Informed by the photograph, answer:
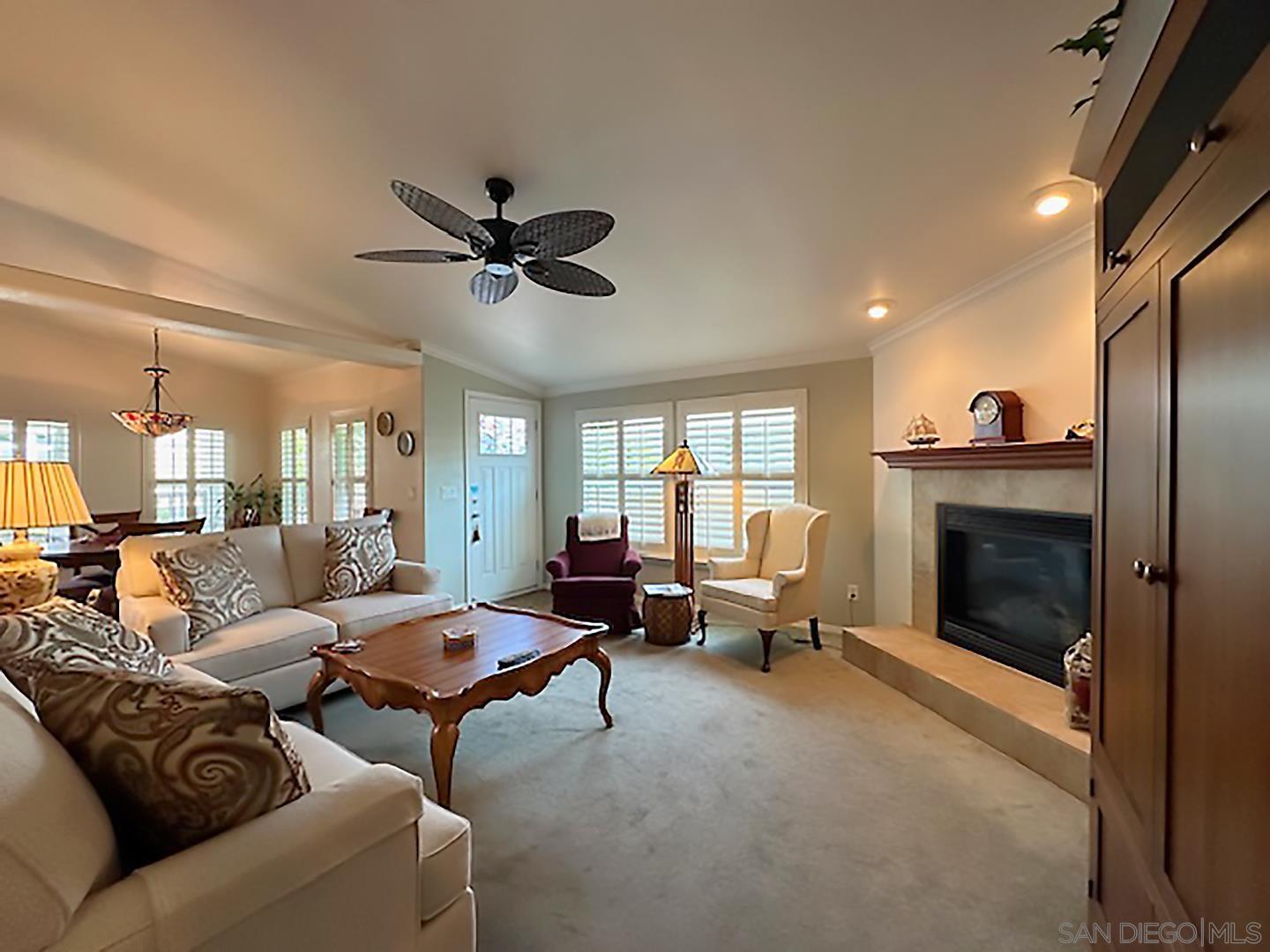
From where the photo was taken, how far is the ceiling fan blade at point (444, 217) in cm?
214

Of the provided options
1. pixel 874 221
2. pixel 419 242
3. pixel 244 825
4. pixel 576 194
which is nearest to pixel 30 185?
pixel 419 242

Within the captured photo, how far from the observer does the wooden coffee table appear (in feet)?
7.27

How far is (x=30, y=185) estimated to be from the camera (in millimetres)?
3336

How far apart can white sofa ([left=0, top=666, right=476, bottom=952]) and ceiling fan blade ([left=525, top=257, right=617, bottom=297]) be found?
2137 millimetres

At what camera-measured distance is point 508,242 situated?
2537mm

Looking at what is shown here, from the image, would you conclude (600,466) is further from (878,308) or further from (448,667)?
(448,667)

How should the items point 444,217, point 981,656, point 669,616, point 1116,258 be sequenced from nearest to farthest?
point 1116,258 → point 444,217 → point 981,656 → point 669,616

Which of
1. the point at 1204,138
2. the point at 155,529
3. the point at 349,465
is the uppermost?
the point at 1204,138

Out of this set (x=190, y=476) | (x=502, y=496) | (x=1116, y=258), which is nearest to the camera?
(x=1116, y=258)

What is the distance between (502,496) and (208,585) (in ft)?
10.2

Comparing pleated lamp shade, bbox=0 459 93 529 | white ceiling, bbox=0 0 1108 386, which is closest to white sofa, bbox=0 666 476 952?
pleated lamp shade, bbox=0 459 93 529

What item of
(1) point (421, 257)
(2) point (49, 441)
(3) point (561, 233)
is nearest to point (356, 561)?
(1) point (421, 257)

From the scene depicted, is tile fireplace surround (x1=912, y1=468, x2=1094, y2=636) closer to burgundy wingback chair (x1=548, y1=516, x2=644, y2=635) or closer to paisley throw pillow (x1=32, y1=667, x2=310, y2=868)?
burgundy wingback chair (x1=548, y1=516, x2=644, y2=635)

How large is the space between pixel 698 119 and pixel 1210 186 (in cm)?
184
